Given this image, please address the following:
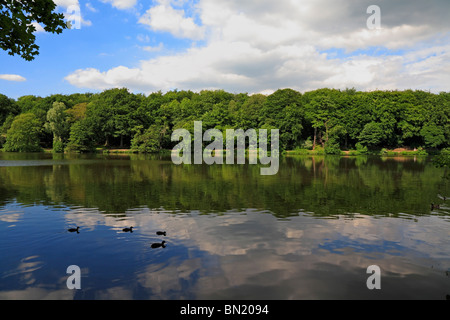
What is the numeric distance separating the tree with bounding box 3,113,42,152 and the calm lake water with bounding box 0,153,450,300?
77451mm

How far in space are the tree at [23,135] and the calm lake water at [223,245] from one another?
254 ft

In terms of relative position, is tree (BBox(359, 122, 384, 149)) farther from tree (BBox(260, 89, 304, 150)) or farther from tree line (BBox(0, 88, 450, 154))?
tree (BBox(260, 89, 304, 150))

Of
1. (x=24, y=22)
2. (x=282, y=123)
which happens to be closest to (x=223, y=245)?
(x=24, y=22)

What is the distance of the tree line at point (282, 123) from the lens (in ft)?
275

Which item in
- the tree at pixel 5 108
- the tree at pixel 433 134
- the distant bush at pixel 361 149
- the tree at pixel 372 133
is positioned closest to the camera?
the tree at pixel 433 134

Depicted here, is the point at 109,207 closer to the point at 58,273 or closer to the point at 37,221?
the point at 37,221

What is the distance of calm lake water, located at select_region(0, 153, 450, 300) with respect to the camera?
316 inches

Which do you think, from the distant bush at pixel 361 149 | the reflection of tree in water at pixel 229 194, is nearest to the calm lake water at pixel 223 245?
the reflection of tree in water at pixel 229 194

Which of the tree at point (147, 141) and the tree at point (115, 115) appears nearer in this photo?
the tree at point (147, 141)

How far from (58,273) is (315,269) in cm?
748

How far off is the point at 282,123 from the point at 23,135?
240 ft

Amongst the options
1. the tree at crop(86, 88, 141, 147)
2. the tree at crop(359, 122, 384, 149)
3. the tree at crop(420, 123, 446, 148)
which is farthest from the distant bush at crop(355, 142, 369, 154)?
the tree at crop(86, 88, 141, 147)

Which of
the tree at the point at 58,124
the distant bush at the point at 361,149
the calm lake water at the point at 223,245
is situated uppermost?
the tree at the point at 58,124

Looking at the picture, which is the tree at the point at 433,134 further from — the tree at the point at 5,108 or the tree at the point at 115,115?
the tree at the point at 5,108
